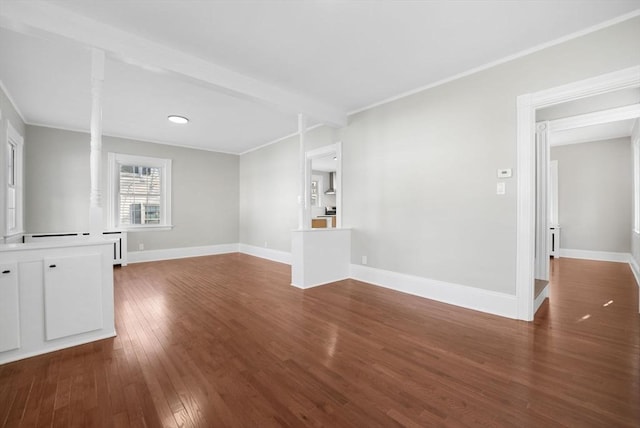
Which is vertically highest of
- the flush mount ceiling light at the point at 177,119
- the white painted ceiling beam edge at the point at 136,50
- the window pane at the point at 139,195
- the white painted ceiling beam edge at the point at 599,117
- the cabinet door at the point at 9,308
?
the flush mount ceiling light at the point at 177,119

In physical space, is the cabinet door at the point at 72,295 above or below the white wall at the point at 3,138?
below

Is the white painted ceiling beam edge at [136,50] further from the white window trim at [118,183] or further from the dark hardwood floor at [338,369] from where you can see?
the white window trim at [118,183]

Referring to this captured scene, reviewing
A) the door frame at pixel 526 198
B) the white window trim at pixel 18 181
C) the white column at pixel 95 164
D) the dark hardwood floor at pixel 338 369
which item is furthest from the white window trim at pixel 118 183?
the door frame at pixel 526 198

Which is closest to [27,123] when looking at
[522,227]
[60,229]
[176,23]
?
[60,229]

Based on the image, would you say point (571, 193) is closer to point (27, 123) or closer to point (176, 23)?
point (176, 23)

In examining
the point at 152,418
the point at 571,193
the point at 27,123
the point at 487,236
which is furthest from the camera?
the point at 571,193

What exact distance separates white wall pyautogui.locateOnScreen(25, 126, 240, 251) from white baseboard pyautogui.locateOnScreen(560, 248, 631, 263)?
8.67 meters

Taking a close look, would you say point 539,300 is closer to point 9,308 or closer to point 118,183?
point 9,308

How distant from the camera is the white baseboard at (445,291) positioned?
9.67 feet

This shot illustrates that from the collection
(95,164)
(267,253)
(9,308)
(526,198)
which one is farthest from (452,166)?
(267,253)

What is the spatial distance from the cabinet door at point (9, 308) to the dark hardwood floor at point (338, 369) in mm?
178

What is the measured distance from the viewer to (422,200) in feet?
12.0

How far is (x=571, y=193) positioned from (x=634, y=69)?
18.8 feet

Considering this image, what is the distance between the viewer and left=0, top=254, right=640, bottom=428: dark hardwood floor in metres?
1.52
